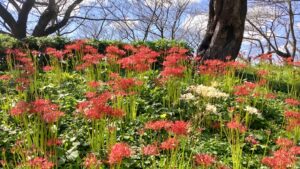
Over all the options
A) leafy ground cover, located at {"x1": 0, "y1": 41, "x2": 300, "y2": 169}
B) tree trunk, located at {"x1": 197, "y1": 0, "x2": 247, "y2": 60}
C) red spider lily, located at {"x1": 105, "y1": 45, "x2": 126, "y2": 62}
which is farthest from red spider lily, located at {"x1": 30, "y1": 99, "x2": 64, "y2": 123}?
tree trunk, located at {"x1": 197, "y1": 0, "x2": 247, "y2": 60}

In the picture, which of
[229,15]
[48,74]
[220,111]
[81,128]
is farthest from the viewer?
[229,15]

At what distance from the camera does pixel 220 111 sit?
5500mm

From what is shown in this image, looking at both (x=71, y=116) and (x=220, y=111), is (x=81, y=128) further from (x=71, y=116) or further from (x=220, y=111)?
(x=220, y=111)

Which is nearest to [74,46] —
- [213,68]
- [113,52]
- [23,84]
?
[113,52]

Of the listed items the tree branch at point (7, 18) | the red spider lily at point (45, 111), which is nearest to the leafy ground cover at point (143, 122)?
the red spider lily at point (45, 111)

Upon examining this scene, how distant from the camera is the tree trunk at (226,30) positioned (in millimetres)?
8953

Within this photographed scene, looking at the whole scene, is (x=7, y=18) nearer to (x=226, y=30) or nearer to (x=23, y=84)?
(x=226, y=30)

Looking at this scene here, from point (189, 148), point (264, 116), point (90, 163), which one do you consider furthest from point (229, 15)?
point (90, 163)

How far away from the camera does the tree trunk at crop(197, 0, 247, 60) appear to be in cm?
895

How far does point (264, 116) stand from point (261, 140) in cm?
98

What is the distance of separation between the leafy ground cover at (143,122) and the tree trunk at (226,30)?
5.83 ft

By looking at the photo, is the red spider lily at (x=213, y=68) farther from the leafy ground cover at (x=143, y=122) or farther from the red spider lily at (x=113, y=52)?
the red spider lily at (x=113, y=52)

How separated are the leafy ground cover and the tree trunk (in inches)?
70.0

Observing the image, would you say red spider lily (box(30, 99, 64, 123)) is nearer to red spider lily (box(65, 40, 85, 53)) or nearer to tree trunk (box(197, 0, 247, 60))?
red spider lily (box(65, 40, 85, 53))
